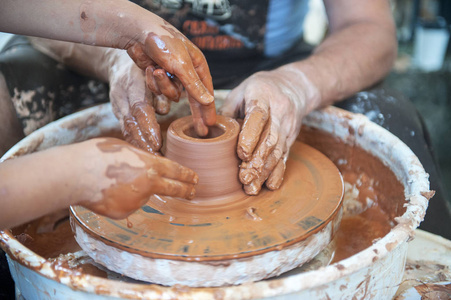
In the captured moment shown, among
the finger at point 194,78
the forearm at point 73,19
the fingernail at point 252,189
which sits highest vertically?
the forearm at point 73,19

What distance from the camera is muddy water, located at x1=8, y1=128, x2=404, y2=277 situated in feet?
4.80

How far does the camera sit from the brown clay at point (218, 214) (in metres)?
1.07

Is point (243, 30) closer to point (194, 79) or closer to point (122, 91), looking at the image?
point (122, 91)

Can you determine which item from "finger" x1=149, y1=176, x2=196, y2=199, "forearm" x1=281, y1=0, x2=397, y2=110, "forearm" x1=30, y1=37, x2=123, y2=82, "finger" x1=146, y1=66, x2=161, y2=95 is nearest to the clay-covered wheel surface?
"finger" x1=149, y1=176, x2=196, y2=199

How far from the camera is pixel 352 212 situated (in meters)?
1.70

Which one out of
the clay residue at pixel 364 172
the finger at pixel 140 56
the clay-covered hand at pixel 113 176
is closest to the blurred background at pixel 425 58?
the clay residue at pixel 364 172

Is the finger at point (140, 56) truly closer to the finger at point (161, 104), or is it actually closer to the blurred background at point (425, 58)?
the finger at point (161, 104)

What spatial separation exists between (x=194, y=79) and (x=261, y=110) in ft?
0.78

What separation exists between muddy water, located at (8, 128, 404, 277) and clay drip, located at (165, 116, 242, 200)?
0.40 meters

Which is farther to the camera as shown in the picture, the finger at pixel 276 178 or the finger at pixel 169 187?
the finger at pixel 276 178

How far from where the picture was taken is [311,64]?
1.75m

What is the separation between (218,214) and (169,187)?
9.8 inches

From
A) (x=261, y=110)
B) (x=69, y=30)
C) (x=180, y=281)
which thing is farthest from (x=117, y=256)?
(x=69, y=30)

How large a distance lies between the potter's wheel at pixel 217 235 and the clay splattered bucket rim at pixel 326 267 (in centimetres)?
14
